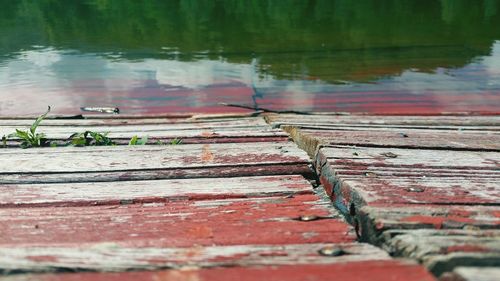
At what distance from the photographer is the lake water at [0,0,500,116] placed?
678 cm

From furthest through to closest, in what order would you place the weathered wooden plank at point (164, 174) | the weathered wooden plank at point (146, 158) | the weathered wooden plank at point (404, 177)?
the weathered wooden plank at point (146, 158)
the weathered wooden plank at point (164, 174)
the weathered wooden plank at point (404, 177)

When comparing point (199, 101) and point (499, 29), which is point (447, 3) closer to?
point (499, 29)

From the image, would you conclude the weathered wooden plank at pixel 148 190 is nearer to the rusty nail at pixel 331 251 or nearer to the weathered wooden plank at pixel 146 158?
the weathered wooden plank at pixel 146 158

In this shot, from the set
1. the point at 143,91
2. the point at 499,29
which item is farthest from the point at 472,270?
the point at 499,29

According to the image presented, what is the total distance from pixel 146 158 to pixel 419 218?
1057 millimetres

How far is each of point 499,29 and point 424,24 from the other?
6.31ft

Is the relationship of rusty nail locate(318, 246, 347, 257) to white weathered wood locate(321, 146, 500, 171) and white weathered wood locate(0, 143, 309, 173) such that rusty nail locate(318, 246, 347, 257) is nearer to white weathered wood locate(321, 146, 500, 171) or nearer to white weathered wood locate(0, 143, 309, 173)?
white weathered wood locate(321, 146, 500, 171)

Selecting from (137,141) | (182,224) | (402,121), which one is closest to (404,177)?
(182,224)

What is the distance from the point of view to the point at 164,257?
0.92 m

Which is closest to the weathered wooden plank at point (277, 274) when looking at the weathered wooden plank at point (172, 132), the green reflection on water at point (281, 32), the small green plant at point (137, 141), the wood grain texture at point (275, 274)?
the wood grain texture at point (275, 274)

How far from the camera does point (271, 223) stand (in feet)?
3.76

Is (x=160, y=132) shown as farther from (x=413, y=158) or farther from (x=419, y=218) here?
(x=419, y=218)

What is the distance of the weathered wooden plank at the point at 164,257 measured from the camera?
874mm

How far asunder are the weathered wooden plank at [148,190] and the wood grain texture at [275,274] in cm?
53
